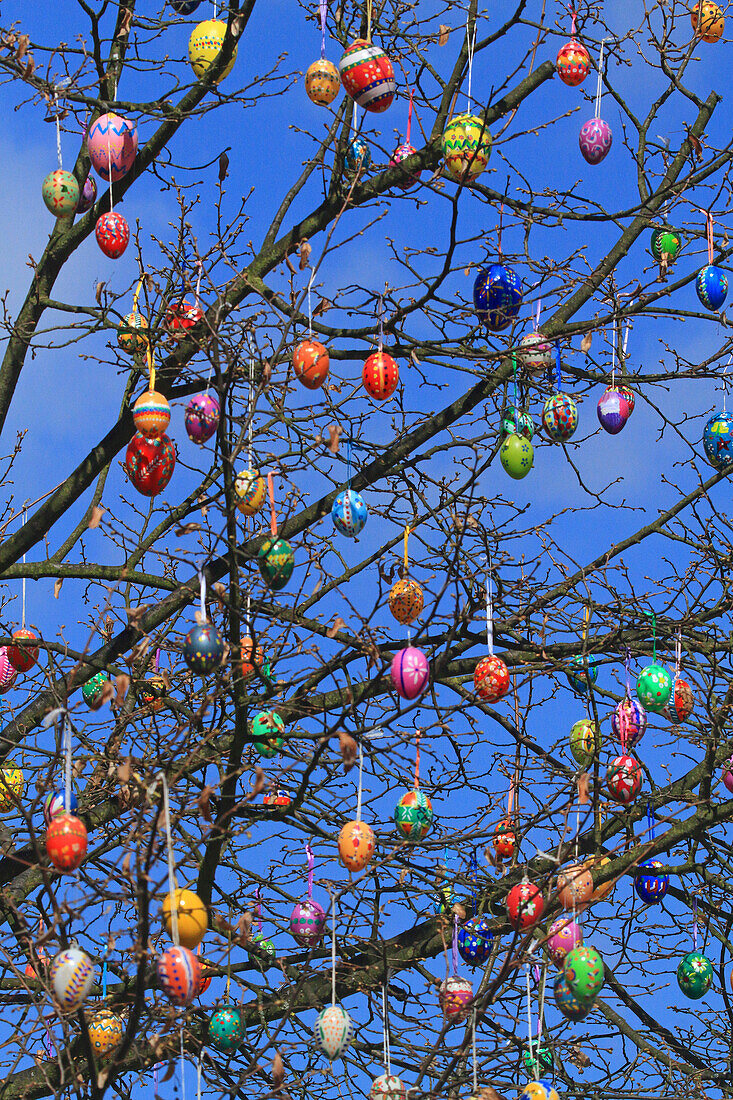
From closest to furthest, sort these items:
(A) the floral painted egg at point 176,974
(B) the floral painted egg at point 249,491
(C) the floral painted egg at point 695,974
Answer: (A) the floral painted egg at point 176,974
(B) the floral painted egg at point 249,491
(C) the floral painted egg at point 695,974

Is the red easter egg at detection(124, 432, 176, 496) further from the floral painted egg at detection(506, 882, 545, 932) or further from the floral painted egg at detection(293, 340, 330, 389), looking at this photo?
the floral painted egg at detection(506, 882, 545, 932)

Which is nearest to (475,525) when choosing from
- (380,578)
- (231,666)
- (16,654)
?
(380,578)

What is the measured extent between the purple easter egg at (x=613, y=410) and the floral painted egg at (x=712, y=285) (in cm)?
84

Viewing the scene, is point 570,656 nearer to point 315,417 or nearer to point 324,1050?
point 315,417

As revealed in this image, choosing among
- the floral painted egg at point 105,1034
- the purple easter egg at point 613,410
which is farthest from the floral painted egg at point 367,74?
the floral painted egg at point 105,1034

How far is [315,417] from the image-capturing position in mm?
6406

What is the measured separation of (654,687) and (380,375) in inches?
76.8

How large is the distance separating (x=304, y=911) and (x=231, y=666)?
1245mm

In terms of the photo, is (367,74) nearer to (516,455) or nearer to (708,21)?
(516,455)

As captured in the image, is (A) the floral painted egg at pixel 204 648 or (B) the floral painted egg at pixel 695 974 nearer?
(A) the floral painted egg at pixel 204 648

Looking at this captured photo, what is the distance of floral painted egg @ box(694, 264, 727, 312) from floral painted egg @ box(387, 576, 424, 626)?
2.71 metres

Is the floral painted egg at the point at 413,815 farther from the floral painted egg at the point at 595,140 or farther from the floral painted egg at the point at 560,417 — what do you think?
the floral painted egg at the point at 595,140

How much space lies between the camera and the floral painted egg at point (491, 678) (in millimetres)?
5516

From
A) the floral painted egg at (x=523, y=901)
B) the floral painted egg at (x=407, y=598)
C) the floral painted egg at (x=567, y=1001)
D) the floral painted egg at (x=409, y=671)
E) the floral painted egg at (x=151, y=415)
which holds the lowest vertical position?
the floral painted egg at (x=567, y=1001)
